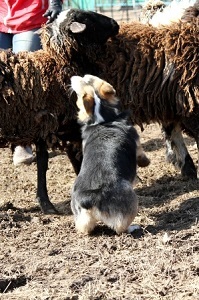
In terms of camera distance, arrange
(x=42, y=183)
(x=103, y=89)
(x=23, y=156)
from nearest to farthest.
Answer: (x=103, y=89), (x=42, y=183), (x=23, y=156)

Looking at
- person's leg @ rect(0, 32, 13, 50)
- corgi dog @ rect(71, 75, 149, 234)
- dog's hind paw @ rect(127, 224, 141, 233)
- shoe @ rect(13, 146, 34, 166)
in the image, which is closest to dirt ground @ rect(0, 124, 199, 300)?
dog's hind paw @ rect(127, 224, 141, 233)

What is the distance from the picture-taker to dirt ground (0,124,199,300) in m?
3.91

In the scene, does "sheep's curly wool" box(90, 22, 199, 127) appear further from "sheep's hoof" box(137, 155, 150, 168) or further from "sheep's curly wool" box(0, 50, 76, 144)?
"sheep's hoof" box(137, 155, 150, 168)

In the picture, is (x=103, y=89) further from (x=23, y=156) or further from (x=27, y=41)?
(x=23, y=156)

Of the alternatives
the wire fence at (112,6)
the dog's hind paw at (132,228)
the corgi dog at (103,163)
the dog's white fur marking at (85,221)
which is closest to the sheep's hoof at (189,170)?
the corgi dog at (103,163)

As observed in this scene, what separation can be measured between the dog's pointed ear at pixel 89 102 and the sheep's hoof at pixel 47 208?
112cm

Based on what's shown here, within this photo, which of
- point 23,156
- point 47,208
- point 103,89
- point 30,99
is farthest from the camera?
point 23,156

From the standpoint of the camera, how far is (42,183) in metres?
6.15

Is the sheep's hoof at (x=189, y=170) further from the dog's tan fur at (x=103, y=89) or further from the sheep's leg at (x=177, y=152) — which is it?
the dog's tan fur at (x=103, y=89)

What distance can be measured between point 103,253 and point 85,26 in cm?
235

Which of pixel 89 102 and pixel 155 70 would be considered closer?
pixel 89 102

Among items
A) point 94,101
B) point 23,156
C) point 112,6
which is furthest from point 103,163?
point 112,6

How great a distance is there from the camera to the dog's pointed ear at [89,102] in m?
5.34

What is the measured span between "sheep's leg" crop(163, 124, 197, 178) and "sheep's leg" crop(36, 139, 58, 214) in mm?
1502
